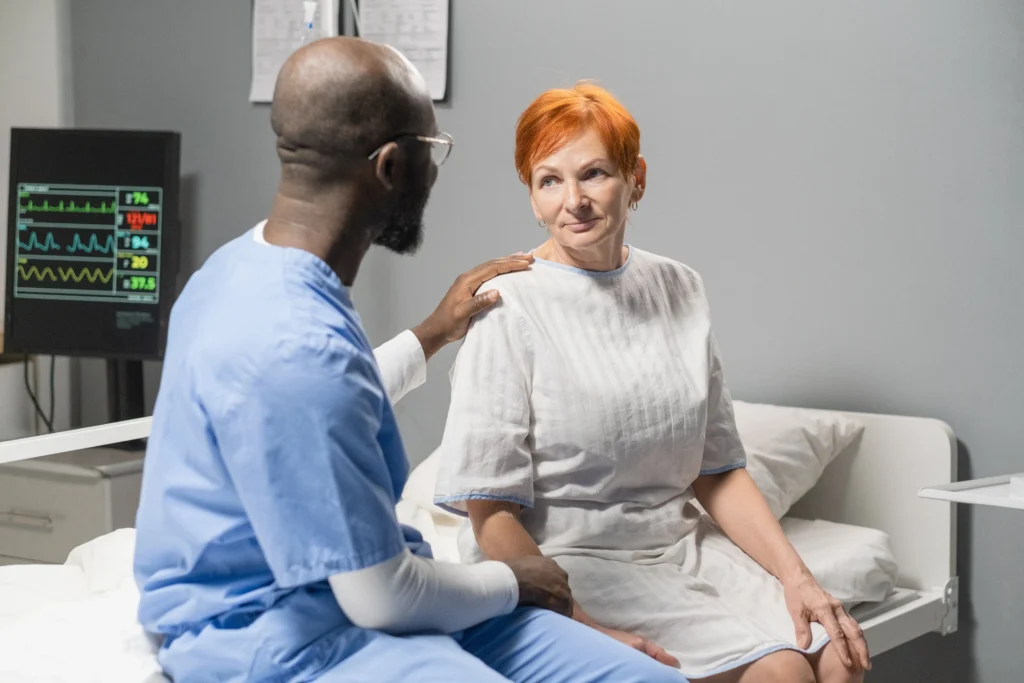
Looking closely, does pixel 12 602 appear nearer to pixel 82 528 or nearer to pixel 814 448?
pixel 82 528

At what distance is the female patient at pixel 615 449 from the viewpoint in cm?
152

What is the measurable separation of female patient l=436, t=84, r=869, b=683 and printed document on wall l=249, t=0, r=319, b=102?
4.69 ft

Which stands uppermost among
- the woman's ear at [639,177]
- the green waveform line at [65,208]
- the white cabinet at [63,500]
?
the woman's ear at [639,177]

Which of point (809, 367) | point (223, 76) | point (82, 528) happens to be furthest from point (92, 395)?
point (809, 367)

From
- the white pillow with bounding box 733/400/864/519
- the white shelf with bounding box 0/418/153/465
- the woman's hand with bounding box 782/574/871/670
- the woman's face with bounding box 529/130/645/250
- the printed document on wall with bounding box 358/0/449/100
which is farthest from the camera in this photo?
the printed document on wall with bounding box 358/0/449/100

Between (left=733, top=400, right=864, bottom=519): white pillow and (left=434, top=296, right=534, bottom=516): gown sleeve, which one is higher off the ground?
(left=434, top=296, right=534, bottom=516): gown sleeve

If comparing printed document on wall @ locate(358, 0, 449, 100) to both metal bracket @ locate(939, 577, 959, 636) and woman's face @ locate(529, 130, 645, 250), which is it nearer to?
woman's face @ locate(529, 130, 645, 250)

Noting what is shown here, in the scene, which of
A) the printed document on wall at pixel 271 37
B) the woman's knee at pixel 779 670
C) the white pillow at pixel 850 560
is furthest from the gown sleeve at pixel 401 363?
the printed document on wall at pixel 271 37

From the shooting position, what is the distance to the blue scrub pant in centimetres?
108

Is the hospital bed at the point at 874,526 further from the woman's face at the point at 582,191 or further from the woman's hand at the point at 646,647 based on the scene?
the woman's face at the point at 582,191

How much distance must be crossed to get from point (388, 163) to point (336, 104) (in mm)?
74

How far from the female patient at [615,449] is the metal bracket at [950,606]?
22.8 inches

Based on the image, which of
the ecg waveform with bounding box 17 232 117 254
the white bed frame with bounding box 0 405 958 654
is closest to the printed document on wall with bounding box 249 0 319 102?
the ecg waveform with bounding box 17 232 117 254

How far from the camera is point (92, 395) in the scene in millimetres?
2783
